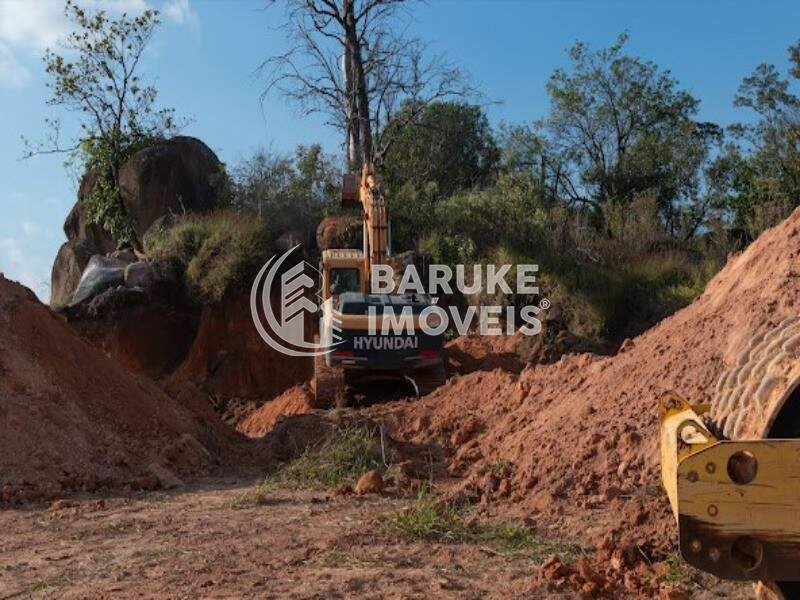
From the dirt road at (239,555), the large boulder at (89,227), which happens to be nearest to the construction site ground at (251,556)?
the dirt road at (239,555)

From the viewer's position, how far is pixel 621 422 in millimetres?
5918

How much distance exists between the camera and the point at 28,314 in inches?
368

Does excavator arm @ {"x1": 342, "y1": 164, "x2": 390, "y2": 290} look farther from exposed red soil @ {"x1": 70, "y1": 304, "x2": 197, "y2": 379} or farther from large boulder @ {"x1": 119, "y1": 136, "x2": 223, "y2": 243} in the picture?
large boulder @ {"x1": 119, "y1": 136, "x2": 223, "y2": 243}

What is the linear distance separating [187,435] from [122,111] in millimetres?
16196

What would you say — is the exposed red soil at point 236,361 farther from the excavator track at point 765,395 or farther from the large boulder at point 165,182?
the excavator track at point 765,395

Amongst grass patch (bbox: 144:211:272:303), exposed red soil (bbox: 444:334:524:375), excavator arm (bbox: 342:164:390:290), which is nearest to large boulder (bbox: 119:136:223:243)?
grass patch (bbox: 144:211:272:303)

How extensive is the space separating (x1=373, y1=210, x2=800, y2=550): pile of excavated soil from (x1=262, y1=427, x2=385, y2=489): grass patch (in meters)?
0.68

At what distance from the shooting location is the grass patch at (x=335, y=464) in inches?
278

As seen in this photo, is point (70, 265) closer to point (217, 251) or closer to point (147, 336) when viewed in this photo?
point (147, 336)

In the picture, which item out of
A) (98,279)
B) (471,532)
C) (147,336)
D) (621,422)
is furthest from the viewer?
(147,336)

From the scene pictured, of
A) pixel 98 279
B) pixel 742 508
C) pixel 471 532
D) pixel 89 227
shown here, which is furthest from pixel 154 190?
pixel 742 508

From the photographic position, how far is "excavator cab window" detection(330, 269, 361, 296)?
13688mm

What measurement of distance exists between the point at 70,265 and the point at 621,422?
21.3 metres

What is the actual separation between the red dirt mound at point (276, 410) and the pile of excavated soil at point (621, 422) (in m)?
5.11
